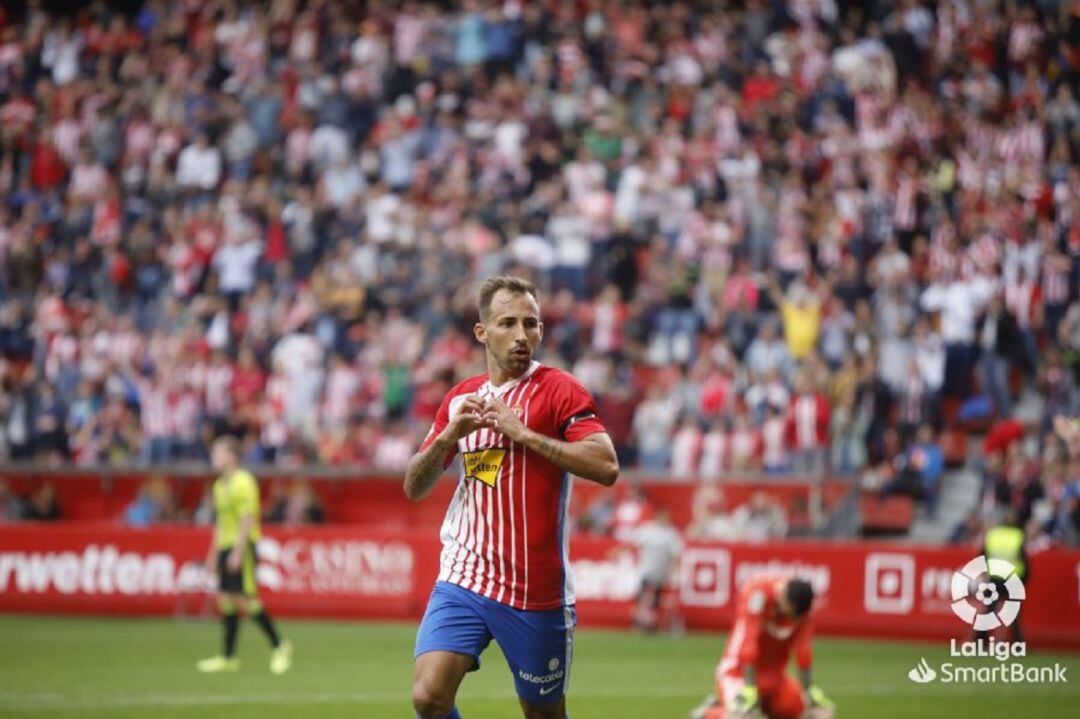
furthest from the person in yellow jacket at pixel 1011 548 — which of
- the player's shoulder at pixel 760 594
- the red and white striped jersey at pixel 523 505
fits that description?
the red and white striped jersey at pixel 523 505

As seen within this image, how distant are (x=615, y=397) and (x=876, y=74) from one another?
723 centimetres

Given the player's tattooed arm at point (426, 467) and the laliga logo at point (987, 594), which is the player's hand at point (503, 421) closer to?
the player's tattooed arm at point (426, 467)

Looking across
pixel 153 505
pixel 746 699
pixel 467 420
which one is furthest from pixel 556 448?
pixel 153 505

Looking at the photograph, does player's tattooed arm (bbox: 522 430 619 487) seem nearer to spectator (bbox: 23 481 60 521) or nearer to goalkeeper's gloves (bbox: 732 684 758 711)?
goalkeeper's gloves (bbox: 732 684 758 711)

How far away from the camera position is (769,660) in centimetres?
1216

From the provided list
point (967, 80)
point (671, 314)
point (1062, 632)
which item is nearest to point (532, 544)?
point (1062, 632)

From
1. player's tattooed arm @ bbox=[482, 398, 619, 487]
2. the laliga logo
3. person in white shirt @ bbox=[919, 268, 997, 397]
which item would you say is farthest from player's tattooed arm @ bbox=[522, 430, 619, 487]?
person in white shirt @ bbox=[919, 268, 997, 397]

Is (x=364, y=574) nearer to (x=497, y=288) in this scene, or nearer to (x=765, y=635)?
(x=765, y=635)

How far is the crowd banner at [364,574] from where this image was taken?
68.4ft

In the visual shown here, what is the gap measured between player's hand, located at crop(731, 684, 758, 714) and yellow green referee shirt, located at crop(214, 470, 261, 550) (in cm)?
668

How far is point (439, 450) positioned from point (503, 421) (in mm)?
348

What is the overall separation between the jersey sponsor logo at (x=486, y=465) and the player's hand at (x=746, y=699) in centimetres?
456

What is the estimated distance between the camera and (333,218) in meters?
27.5

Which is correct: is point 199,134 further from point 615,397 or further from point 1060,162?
point 1060,162
